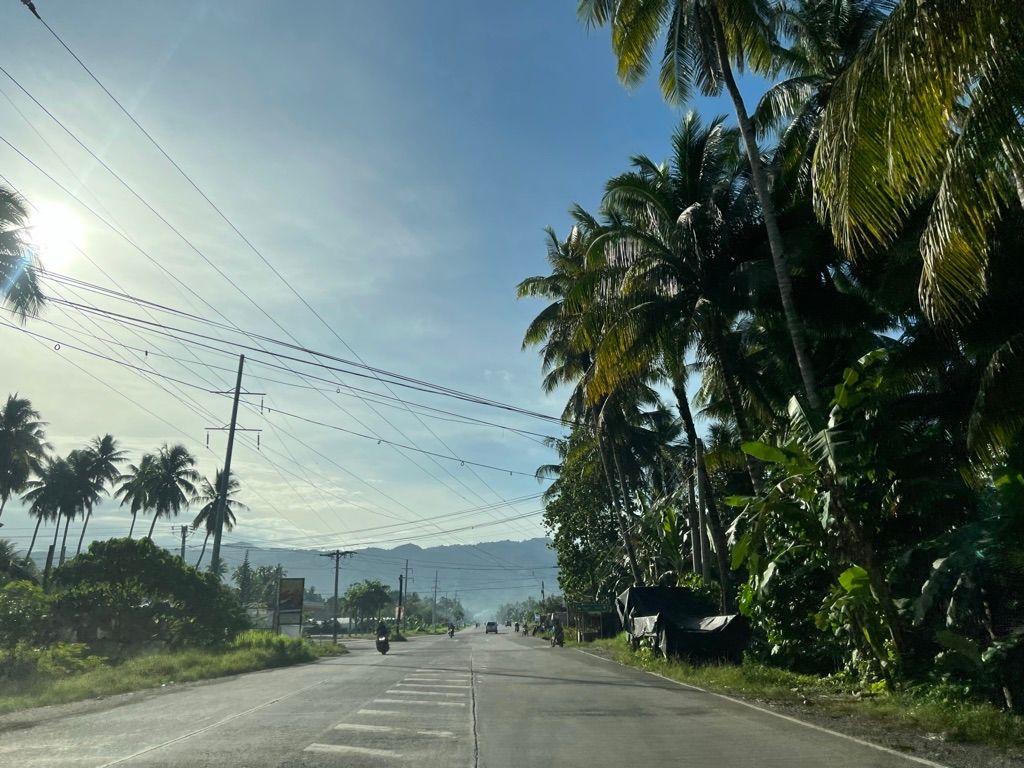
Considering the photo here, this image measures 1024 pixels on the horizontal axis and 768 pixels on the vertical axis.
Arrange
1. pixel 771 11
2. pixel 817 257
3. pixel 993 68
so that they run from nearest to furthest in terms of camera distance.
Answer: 1. pixel 993 68
2. pixel 771 11
3. pixel 817 257

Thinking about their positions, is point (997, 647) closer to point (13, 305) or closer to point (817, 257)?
point (817, 257)

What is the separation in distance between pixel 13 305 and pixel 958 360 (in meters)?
24.2

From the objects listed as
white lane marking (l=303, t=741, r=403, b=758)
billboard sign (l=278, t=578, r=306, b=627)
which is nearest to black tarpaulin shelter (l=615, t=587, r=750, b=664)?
white lane marking (l=303, t=741, r=403, b=758)

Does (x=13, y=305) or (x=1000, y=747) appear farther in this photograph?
(x=13, y=305)

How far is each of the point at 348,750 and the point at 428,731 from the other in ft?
5.52

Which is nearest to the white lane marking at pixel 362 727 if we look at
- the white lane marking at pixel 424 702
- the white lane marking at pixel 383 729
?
the white lane marking at pixel 383 729

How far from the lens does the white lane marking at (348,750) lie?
7.80 metres

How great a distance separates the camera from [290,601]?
4250 cm

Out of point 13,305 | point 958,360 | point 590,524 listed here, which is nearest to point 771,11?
point 958,360

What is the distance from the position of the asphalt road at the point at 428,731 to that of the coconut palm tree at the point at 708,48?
735 cm

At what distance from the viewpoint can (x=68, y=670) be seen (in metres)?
23.2

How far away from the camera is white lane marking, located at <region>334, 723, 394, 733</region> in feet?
31.3

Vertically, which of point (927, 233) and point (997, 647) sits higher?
point (927, 233)

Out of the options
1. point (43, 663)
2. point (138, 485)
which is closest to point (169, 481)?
point (138, 485)
